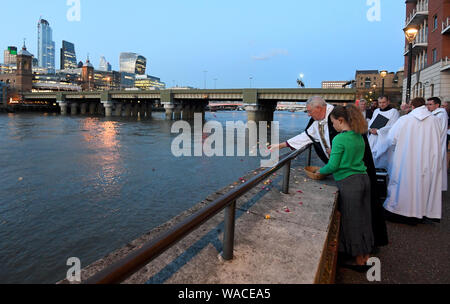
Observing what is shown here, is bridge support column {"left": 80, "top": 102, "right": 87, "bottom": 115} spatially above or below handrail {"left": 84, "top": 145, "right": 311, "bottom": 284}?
above

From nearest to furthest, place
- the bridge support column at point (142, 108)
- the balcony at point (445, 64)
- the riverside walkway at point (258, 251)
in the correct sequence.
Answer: the riverside walkway at point (258, 251) → the balcony at point (445, 64) → the bridge support column at point (142, 108)

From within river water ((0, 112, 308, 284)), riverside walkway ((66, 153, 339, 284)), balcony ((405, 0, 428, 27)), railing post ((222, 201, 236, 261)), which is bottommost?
river water ((0, 112, 308, 284))

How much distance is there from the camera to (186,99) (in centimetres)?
7469

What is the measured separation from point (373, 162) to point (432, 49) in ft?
120

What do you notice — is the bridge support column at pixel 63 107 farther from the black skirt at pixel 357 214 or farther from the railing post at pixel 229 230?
the black skirt at pixel 357 214

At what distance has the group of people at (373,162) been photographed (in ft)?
11.4

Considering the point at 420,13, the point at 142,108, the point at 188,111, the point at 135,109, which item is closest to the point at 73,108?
the point at 135,109

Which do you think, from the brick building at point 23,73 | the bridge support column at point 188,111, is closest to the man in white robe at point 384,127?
the bridge support column at point 188,111

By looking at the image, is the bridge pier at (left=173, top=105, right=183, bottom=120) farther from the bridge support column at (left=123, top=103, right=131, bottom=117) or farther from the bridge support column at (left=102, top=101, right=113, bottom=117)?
the bridge support column at (left=123, top=103, right=131, bottom=117)

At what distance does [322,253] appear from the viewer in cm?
318

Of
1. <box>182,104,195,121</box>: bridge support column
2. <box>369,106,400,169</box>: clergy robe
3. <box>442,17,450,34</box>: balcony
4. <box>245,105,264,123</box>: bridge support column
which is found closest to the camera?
<box>369,106,400,169</box>: clergy robe

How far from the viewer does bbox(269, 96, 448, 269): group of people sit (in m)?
3.48

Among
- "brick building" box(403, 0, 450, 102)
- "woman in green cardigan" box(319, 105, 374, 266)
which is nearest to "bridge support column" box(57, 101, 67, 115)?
"brick building" box(403, 0, 450, 102)
